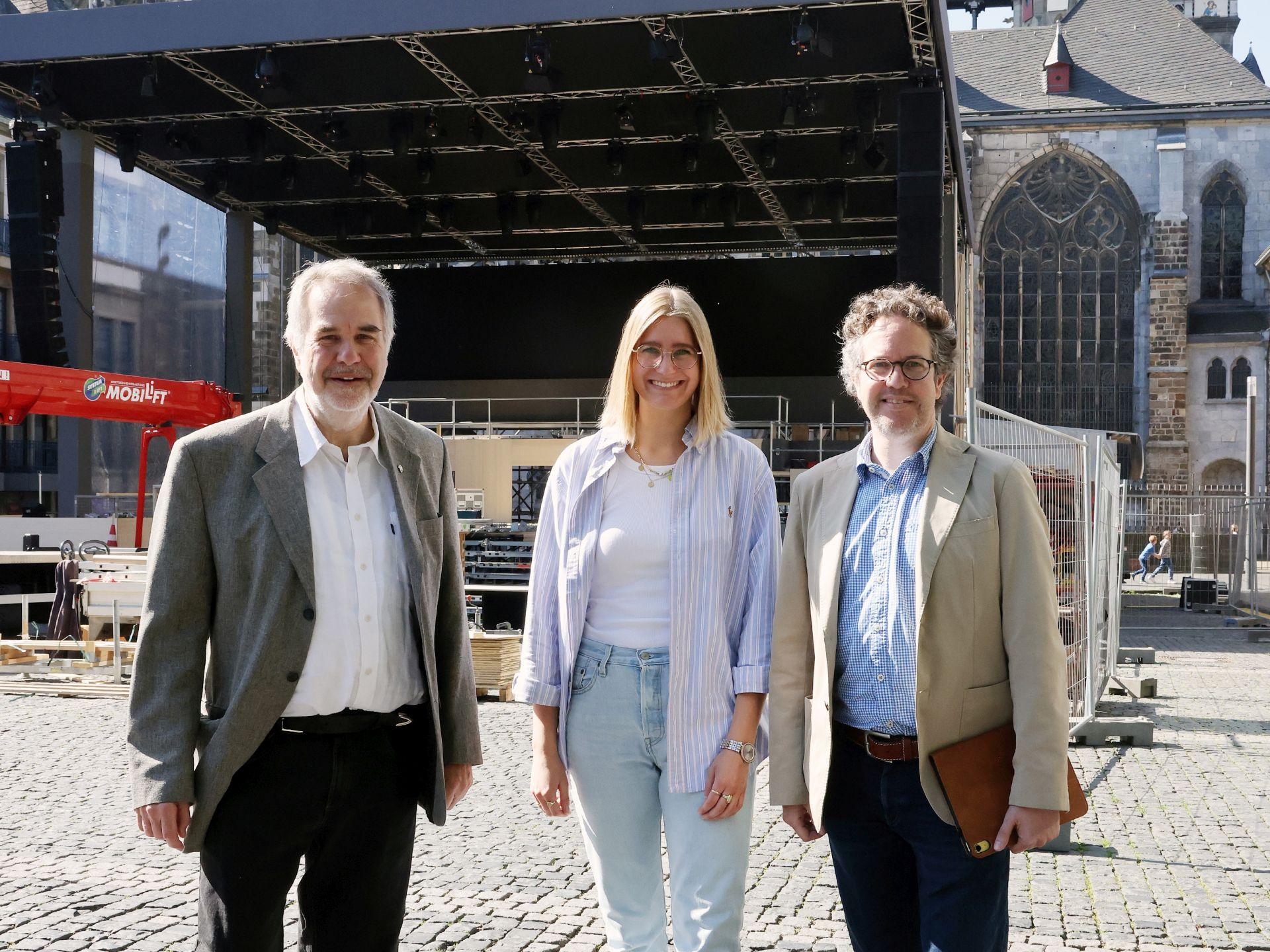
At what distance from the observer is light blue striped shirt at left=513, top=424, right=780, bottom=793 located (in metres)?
2.49

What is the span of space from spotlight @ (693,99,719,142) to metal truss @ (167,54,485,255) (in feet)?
17.4

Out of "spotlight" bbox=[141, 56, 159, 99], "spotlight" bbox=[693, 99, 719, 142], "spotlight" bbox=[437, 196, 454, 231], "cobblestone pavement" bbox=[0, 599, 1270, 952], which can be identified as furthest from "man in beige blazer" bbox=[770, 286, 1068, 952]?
"spotlight" bbox=[437, 196, 454, 231]

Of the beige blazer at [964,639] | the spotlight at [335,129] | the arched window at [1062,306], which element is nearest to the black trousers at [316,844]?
the beige blazer at [964,639]

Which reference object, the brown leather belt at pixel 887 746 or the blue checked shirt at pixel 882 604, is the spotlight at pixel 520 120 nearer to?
the blue checked shirt at pixel 882 604

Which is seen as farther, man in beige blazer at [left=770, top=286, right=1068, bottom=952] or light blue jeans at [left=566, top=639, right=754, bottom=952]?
light blue jeans at [left=566, top=639, right=754, bottom=952]

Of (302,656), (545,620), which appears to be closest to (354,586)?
(302,656)

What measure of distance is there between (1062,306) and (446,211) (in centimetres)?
2331

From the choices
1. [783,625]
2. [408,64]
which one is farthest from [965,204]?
[783,625]

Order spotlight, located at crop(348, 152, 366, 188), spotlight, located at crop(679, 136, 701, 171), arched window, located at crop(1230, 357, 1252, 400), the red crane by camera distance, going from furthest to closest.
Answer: arched window, located at crop(1230, 357, 1252, 400)
spotlight, located at crop(348, 152, 366, 188)
spotlight, located at crop(679, 136, 701, 171)
the red crane

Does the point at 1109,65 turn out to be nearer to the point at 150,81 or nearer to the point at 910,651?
the point at 150,81

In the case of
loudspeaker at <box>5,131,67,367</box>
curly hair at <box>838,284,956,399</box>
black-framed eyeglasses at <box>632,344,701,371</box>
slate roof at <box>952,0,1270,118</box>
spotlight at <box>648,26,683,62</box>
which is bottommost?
black-framed eyeglasses at <box>632,344,701,371</box>

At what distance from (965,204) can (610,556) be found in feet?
58.2

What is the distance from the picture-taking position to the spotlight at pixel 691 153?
685 inches

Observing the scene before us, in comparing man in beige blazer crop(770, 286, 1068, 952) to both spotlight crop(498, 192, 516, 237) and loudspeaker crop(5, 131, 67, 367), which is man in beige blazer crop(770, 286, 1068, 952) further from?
spotlight crop(498, 192, 516, 237)
